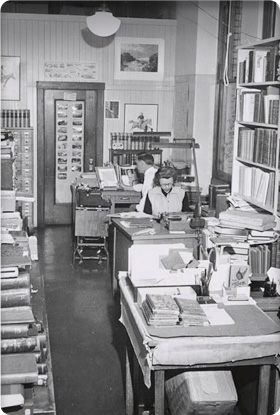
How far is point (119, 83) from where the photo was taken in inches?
392

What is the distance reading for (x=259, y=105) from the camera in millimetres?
5586

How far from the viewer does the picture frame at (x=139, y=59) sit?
9.83 metres

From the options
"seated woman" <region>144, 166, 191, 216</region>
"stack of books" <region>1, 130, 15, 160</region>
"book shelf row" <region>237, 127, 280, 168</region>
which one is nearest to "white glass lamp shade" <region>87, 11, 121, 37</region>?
"seated woman" <region>144, 166, 191, 216</region>

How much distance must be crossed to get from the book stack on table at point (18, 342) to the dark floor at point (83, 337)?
1.93 feet

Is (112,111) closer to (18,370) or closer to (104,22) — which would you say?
(104,22)

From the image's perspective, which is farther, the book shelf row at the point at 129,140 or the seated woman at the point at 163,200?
the book shelf row at the point at 129,140

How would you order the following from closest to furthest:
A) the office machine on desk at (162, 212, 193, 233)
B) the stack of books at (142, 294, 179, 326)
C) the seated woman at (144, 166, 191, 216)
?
1. the stack of books at (142, 294, 179, 326)
2. the office machine on desk at (162, 212, 193, 233)
3. the seated woman at (144, 166, 191, 216)

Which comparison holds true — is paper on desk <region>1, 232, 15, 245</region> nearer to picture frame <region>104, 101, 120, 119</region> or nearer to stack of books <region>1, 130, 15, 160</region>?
stack of books <region>1, 130, 15, 160</region>

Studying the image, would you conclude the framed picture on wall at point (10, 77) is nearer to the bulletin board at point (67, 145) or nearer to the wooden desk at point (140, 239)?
the bulletin board at point (67, 145)

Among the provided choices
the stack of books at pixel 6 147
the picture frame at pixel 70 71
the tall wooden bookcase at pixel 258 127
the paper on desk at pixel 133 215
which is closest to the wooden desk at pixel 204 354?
the tall wooden bookcase at pixel 258 127

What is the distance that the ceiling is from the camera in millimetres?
9727

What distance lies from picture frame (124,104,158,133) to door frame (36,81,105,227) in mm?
431

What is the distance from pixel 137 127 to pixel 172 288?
6469mm

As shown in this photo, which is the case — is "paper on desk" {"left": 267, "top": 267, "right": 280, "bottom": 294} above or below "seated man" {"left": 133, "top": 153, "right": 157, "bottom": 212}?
below
